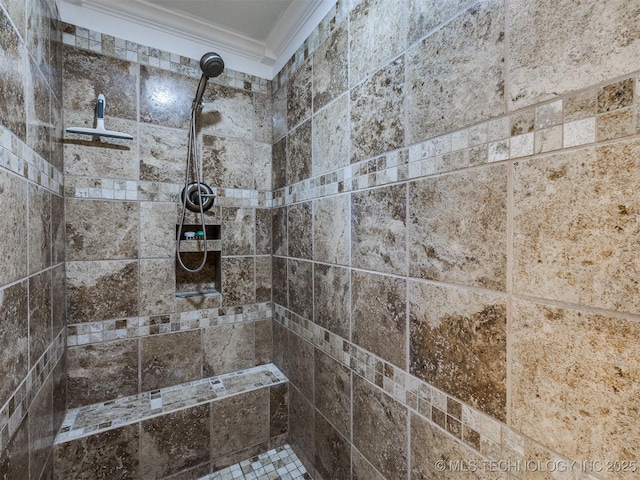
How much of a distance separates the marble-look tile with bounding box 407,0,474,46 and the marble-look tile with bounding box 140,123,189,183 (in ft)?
4.22

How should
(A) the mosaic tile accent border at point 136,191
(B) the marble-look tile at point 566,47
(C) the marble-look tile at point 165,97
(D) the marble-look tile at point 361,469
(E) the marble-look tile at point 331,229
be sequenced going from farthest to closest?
(C) the marble-look tile at point 165,97, (A) the mosaic tile accent border at point 136,191, (E) the marble-look tile at point 331,229, (D) the marble-look tile at point 361,469, (B) the marble-look tile at point 566,47

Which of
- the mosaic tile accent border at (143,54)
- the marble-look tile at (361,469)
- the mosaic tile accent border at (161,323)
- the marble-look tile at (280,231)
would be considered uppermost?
the mosaic tile accent border at (143,54)

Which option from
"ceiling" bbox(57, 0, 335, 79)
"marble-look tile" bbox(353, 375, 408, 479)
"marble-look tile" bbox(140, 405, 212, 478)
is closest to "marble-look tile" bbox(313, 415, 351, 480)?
"marble-look tile" bbox(353, 375, 408, 479)

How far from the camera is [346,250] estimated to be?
1.22m

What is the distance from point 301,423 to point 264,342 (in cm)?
52

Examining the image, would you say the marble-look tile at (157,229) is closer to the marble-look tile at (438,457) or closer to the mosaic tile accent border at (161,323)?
the mosaic tile accent border at (161,323)

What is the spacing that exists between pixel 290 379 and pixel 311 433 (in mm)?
304

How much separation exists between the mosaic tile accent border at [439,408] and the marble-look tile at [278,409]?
0.57 metres

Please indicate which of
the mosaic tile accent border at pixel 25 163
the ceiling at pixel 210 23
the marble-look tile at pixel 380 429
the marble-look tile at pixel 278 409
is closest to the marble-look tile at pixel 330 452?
the marble-look tile at pixel 380 429

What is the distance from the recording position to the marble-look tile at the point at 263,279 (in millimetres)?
1875

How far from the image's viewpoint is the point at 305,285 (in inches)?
60.2

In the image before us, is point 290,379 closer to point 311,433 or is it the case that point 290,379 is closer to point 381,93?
point 311,433

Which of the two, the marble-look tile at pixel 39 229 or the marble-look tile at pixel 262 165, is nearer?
the marble-look tile at pixel 39 229

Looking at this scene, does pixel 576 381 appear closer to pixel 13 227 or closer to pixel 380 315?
pixel 380 315
